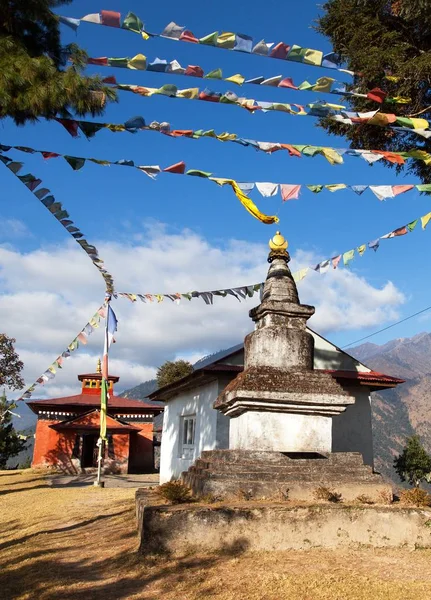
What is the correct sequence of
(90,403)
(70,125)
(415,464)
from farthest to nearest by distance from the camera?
(415,464) → (90,403) → (70,125)

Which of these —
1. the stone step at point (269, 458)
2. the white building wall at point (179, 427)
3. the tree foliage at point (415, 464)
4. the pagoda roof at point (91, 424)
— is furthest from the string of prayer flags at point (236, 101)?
the tree foliage at point (415, 464)

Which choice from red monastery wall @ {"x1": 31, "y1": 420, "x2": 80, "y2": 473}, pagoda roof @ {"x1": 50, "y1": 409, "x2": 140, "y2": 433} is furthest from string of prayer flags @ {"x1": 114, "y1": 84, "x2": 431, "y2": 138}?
red monastery wall @ {"x1": 31, "y1": 420, "x2": 80, "y2": 473}

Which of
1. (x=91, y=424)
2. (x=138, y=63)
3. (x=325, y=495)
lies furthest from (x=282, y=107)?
(x=91, y=424)

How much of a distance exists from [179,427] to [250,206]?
1230 centimetres

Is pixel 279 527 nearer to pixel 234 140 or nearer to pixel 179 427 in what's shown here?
pixel 234 140

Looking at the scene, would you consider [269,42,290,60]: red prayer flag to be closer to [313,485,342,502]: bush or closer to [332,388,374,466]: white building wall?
[313,485,342,502]: bush

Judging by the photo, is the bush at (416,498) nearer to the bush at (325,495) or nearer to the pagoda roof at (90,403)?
the bush at (325,495)

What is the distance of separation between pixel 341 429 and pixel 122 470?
53.3 ft

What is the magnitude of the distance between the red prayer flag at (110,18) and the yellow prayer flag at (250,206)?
259 centimetres

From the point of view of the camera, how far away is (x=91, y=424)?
28016mm

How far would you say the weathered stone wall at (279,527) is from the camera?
575 centimetres

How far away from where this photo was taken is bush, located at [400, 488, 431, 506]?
6656 millimetres

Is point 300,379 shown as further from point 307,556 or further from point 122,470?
point 122,470

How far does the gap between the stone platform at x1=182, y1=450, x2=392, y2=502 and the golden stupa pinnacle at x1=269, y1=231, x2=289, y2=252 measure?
13.9ft
